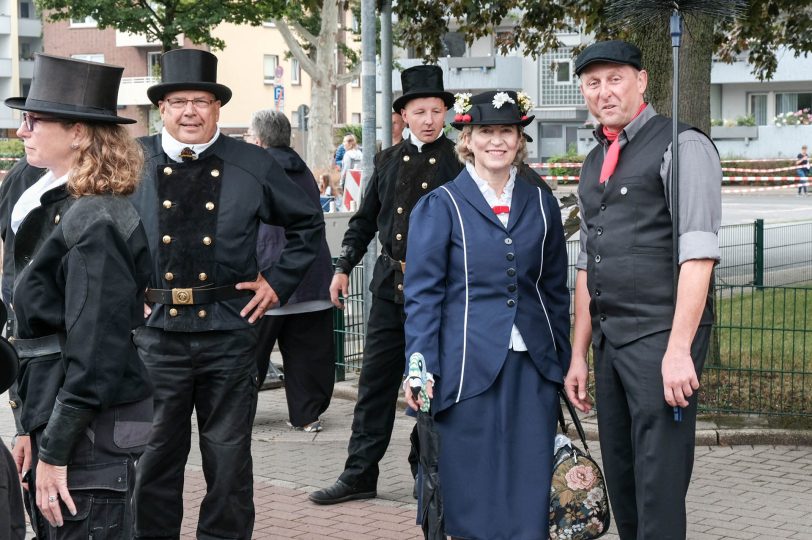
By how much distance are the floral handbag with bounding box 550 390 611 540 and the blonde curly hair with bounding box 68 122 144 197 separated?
1.95m

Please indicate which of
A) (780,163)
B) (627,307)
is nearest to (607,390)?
(627,307)

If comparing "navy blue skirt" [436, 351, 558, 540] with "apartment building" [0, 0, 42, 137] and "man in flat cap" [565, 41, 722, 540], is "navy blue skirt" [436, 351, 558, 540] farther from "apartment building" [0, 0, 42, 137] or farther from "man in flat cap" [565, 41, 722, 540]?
"apartment building" [0, 0, 42, 137]

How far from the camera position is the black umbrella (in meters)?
4.95

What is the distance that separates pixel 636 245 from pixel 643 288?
16 centimetres

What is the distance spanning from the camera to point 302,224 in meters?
5.89

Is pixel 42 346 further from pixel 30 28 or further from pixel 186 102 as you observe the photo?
pixel 30 28

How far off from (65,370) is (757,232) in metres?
11.8

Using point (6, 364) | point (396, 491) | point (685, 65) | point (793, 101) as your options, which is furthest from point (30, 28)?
point (6, 364)

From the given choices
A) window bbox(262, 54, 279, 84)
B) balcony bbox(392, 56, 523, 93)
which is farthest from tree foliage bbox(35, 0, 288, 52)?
window bbox(262, 54, 279, 84)

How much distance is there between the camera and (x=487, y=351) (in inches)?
196

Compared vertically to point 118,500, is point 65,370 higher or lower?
higher

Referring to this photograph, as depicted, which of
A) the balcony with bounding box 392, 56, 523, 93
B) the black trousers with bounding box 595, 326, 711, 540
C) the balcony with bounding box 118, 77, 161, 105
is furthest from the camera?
the balcony with bounding box 118, 77, 161, 105

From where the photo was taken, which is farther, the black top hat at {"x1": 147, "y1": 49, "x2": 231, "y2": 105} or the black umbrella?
the black top hat at {"x1": 147, "y1": 49, "x2": 231, "y2": 105}

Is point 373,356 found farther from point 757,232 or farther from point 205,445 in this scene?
point 757,232
